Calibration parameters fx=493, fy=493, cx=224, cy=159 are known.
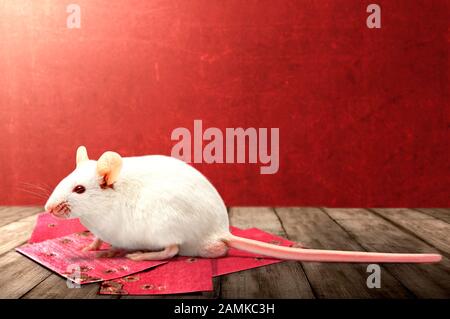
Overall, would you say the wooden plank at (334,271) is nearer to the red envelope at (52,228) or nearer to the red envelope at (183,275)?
the red envelope at (183,275)

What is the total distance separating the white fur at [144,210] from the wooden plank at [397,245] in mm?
511

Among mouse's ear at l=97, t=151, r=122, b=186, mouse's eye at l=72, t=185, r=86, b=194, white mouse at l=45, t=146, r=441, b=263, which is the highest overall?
mouse's ear at l=97, t=151, r=122, b=186

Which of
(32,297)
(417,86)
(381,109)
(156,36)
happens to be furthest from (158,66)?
(32,297)

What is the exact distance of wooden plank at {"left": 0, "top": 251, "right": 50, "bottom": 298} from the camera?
1.15m

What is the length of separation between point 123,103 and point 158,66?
0.26 meters

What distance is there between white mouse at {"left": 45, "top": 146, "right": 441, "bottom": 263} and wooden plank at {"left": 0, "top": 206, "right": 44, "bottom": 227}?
83 centimetres

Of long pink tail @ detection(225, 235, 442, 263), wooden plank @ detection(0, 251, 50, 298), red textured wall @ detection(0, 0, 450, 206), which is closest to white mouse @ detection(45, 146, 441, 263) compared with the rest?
long pink tail @ detection(225, 235, 442, 263)

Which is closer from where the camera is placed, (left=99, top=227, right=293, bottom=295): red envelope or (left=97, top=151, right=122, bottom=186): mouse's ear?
(left=99, top=227, right=293, bottom=295): red envelope

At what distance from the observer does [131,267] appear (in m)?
1.32

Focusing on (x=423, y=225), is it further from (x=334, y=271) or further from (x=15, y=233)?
(x=15, y=233)

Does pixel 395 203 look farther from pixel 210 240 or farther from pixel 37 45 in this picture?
pixel 37 45

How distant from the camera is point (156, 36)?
8.21 ft

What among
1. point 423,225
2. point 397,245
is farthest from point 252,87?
point 397,245

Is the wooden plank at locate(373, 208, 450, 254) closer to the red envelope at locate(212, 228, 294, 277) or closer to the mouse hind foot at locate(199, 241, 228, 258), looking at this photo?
the red envelope at locate(212, 228, 294, 277)
